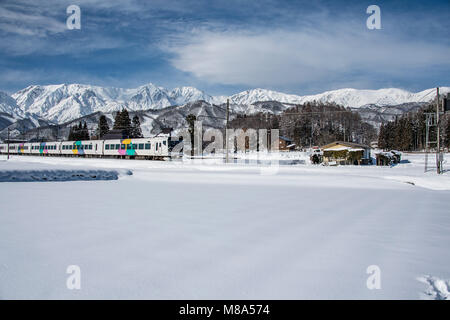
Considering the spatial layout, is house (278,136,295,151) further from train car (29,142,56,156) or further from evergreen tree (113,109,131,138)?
train car (29,142,56,156)

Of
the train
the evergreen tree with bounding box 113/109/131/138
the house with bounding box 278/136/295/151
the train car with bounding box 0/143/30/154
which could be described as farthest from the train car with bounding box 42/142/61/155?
the house with bounding box 278/136/295/151

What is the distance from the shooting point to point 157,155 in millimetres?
35250

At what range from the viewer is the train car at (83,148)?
42831 mm

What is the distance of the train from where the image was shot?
115 ft

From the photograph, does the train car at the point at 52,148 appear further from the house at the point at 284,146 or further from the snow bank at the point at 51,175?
the house at the point at 284,146

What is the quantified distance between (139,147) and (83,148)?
13.4 meters

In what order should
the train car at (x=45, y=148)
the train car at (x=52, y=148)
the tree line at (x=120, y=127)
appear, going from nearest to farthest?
the train car at (x=52, y=148)
the train car at (x=45, y=148)
the tree line at (x=120, y=127)

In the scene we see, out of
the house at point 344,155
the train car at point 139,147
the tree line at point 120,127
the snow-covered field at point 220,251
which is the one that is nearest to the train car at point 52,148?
the train car at point 139,147

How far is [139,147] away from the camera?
122 ft

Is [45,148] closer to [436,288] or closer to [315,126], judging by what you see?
[436,288]

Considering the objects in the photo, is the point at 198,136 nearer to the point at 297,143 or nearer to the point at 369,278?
the point at 297,143

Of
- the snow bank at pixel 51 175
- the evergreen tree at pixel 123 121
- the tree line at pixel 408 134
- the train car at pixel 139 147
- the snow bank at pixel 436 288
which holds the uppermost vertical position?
the evergreen tree at pixel 123 121
